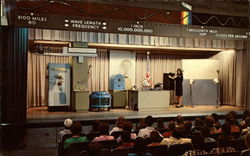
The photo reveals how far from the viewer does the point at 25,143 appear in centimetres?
566

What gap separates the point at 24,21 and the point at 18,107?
6.42 ft

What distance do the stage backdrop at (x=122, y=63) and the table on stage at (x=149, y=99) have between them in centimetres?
182

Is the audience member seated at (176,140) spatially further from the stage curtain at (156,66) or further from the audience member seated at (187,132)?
the stage curtain at (156,66)

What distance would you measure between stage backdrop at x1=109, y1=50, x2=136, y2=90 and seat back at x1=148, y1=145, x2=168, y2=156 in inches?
301

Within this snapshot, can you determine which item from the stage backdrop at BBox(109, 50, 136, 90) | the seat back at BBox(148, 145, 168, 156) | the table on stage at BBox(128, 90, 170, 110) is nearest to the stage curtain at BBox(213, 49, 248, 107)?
the table on stage at BBox(128, 90, 170, 110)

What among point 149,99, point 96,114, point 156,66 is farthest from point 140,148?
point 156,66

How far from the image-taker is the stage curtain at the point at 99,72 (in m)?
10.8

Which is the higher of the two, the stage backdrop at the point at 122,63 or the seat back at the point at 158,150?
the stage backdrop at the point at 122,63

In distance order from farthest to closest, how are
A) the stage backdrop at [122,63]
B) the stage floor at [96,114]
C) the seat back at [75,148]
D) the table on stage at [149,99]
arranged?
1. the stage backdrop at [122,63]
2. the table on stage at [149,99]
3. the stage floor at [96,114]
4. the seat back at [75,148]

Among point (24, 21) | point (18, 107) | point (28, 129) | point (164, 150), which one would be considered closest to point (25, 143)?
point (28, 129)

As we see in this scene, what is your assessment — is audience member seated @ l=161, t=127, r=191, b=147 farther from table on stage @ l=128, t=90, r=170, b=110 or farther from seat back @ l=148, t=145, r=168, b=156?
table on stage @ l=128, t=90, r=170, b=110

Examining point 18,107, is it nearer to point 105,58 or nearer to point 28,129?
point 28,129

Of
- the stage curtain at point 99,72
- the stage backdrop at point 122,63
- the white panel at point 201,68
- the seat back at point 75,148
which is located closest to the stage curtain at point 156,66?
the stage backdrop at point 122,63

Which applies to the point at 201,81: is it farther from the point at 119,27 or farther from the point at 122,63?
the point at 119,27
